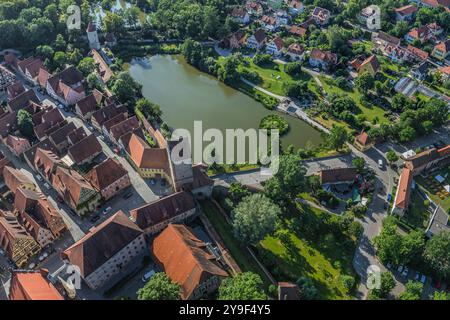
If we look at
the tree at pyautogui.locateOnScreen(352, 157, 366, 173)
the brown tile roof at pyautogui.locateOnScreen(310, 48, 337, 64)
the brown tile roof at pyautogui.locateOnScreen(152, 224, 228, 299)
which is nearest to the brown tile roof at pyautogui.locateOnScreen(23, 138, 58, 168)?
→ the brown tile roof at pyautogui.locateOnScreen(152, 224, 228, 299)

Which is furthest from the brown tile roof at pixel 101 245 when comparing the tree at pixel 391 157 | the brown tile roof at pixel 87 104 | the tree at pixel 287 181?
the tree at pixel 391 157

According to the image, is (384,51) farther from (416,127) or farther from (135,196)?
(135,196)

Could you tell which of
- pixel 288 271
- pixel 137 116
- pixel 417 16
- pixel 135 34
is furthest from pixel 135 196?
pixel 417 16

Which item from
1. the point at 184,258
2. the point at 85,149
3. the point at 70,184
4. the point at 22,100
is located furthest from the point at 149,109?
the point at 184,258

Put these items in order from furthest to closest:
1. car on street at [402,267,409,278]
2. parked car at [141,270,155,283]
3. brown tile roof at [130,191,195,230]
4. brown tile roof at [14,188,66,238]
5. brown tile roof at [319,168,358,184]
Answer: brown tile roof at [319,168,358,184]
brown tile roof at [14,188,66,238]
brown tile roof at [130,191,195,230]
car on street at [402,267,409,278]
parked car at [141,270,155,283]

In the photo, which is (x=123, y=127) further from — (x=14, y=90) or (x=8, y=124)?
(x=14, y=90)

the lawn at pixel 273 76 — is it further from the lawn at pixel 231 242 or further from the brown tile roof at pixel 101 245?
the brown tile roof at pixel 101 245

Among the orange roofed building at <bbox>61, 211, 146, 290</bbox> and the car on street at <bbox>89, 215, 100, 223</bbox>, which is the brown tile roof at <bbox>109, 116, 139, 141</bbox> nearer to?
the car on street at <bbox>89, 215, 100, 223</bbox>
